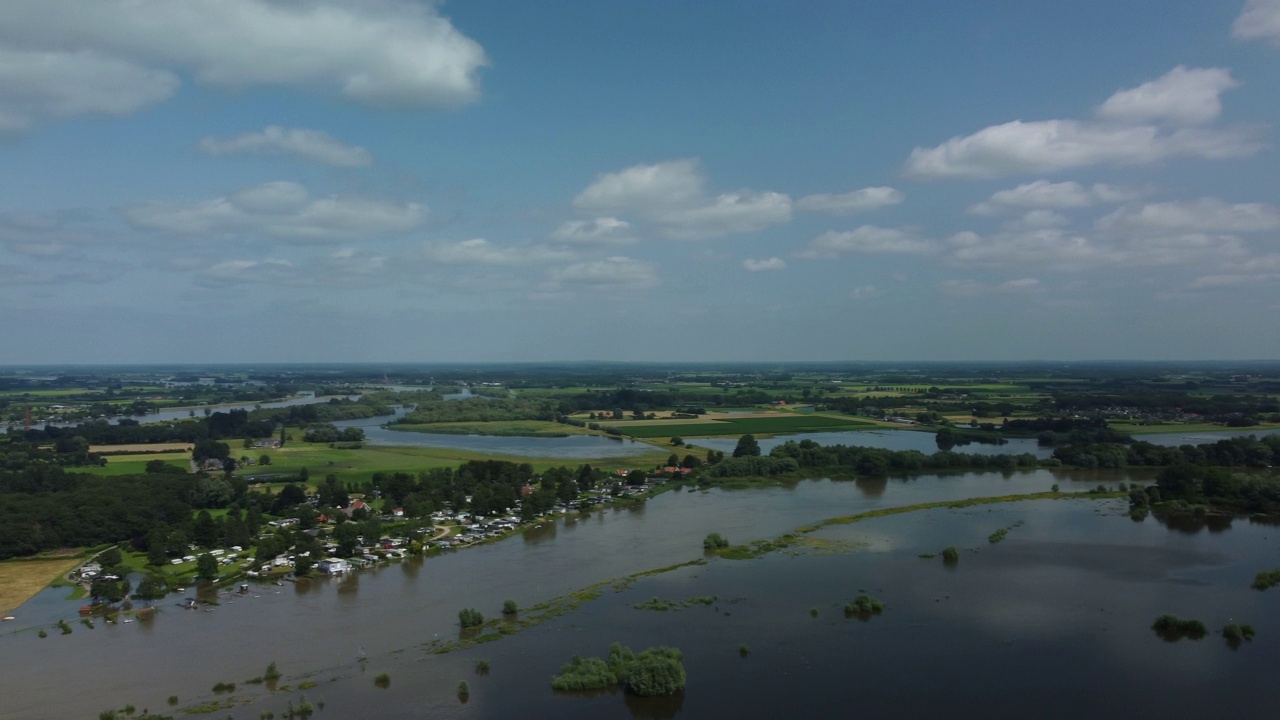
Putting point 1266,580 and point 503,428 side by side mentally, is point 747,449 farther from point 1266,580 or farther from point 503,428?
point 1266,580

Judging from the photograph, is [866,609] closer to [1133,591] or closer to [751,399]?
[1133,591]

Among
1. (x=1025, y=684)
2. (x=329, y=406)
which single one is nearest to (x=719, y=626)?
(x=1025, y=684)

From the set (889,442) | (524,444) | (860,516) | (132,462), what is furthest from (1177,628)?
(132,462)

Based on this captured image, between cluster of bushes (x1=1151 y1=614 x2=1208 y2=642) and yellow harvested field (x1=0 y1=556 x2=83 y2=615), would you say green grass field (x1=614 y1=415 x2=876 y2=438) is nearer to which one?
yellow harvested field (x1=0 y1=556 x2=83 y2=615)

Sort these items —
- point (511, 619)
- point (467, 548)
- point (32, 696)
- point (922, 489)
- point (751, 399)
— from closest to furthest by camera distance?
point (32, 696), point (511, 619), point (467, 548), point (922, 489), point (751, 399)

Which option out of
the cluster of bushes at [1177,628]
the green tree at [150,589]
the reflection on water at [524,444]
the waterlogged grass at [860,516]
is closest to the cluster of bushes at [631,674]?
the waterlogged grass at [860,516]

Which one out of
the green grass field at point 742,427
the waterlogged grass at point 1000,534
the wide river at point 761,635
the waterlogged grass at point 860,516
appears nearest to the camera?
the wide river at point 761,635

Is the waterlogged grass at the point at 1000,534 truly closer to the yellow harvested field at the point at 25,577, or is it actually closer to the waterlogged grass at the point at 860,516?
the waterlogged grass at the point at 860,516
